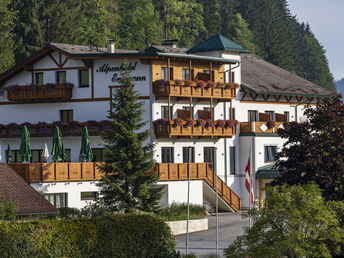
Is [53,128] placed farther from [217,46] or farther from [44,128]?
[217,46]

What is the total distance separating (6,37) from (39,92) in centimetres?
2215

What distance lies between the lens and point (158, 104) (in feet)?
221

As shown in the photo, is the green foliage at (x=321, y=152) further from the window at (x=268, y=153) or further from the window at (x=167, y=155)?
the window at (x=268, y=153)

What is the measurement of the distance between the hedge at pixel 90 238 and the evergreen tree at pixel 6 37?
47.4 metres

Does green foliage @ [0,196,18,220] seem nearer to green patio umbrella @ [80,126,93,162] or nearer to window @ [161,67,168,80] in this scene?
green patio umbrella @ [80,126,93,162]

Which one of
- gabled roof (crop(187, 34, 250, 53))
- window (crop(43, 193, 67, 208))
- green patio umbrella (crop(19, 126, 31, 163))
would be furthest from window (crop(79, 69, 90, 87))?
window (crop(43, 193, 67, 208))

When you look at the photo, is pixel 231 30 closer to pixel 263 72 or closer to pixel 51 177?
pixel 263 72

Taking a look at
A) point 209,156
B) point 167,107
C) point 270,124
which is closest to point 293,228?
point 167,107

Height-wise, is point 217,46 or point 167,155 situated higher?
point 217,46

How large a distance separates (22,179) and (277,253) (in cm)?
2117

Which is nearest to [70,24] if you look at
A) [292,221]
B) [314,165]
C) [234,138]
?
[234,138]

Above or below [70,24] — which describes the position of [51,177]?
below

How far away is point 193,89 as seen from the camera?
68688mm

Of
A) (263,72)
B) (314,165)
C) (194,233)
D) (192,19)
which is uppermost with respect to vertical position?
(192,19)
